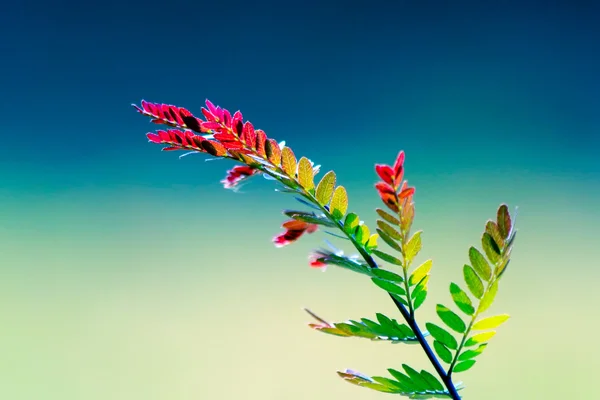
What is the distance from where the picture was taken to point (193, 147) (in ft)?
0.68

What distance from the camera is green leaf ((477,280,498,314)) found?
0.18 m

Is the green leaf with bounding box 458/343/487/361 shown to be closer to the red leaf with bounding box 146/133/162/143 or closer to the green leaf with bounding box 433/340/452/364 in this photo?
the green leaf with bounding box 433/340/452/364

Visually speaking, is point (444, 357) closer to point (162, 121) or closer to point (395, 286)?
point (395, 286)

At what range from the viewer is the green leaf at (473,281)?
0.61ft

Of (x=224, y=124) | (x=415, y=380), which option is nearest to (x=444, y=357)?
(x=415, y=380)

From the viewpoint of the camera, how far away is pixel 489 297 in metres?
0.19

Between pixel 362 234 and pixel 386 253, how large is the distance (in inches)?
0.5

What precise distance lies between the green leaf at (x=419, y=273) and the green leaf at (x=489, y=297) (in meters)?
0.02

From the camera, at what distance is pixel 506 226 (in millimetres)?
172

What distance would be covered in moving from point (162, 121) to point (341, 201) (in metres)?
0.07

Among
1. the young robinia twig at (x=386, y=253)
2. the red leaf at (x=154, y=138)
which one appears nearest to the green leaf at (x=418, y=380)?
the young robinia twig at (x=386, y=253)

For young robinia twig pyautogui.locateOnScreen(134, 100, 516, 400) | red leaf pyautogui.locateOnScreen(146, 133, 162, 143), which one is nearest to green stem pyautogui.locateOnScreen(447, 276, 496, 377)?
young robinia twig pyautogui.locateOnScreen(134, 100, 516, 400)

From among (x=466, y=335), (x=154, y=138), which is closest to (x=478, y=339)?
(x=466, y=335)

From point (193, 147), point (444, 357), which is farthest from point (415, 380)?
point (193, 147)
